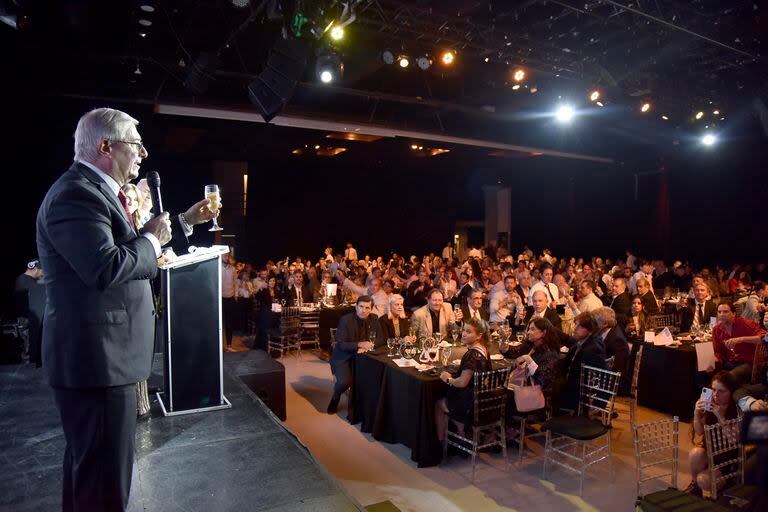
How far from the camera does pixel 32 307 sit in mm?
6066

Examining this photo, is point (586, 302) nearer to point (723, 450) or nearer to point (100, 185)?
point (723, 450)

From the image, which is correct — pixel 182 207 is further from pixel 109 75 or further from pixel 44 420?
pixel 44 420

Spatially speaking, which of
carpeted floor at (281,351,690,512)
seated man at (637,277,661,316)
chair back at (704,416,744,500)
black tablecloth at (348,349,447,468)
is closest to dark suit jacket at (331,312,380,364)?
black tablecloth at (348,349,447,468)

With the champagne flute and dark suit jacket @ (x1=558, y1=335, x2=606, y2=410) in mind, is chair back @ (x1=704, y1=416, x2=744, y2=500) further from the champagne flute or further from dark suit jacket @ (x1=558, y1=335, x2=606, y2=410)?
the champagne flute

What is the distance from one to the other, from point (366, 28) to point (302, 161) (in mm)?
9357

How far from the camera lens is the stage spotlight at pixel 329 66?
7.12 m

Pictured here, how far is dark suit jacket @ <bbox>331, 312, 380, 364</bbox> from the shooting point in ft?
19.3

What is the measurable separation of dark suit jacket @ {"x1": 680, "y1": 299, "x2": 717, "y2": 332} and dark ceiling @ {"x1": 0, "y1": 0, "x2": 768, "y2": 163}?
12.5 feet

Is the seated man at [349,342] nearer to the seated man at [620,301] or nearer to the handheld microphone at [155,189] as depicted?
the seated man at [620,301]

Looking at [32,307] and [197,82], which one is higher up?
[197,82]

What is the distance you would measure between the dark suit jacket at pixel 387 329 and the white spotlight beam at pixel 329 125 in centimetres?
505

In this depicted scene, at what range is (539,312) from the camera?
252 inches

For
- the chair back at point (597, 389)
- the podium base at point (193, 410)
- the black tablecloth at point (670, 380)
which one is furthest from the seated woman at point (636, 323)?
the podium base at point (193, 410)

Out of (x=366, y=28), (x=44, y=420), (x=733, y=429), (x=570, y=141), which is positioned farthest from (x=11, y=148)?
(x=570, y=141)
